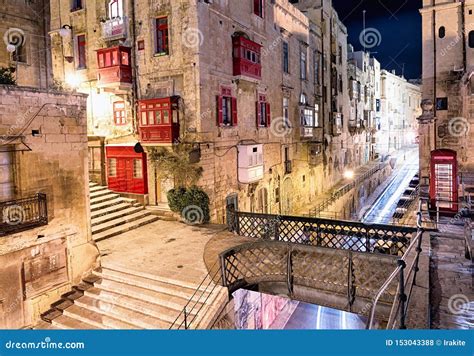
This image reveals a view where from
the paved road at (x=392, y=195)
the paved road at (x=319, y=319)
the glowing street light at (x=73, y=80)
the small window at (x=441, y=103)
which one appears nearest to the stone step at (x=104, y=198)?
the glowing street light at (x=73, y=80)

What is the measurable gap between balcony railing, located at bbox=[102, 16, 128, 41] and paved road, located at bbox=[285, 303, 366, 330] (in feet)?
56.5

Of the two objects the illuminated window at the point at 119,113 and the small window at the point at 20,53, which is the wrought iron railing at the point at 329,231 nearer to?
the illuminated window at the point at 119,113

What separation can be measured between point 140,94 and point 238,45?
18.1 ft

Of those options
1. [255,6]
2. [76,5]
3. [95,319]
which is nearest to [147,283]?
[95,319]

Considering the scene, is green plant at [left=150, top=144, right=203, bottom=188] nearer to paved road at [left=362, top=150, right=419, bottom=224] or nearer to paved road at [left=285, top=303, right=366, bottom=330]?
paved road at [left=285, top=303, right=366, bottom=330]

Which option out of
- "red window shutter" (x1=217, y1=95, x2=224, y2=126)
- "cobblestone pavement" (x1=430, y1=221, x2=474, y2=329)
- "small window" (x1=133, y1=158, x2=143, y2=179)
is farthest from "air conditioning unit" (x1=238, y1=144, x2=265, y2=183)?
"cobblestone pavement" (x1=430, y1=221, x2=474, y2=329)

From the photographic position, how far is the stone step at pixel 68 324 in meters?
9.81

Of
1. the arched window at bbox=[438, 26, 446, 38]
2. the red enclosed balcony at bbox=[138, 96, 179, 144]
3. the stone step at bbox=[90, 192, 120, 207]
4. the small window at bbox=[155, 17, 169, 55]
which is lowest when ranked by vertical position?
the stone step at bbox=[90, 192, 120, 207]

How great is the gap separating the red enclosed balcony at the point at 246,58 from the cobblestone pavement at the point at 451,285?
38.9 ft

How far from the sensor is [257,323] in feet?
52.3

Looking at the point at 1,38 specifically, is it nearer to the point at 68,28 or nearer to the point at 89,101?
the point at 68,28

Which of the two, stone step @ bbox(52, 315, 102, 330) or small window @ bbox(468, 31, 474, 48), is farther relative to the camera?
small window @ bbox(468, 31, 474, 48)

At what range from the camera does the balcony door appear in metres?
9.76
